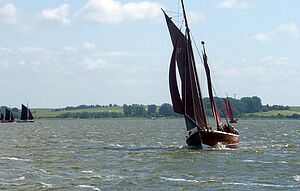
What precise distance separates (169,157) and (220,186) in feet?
55.5

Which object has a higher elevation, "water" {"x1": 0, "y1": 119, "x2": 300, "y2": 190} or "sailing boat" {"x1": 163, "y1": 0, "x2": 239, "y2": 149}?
"sailing boat" {"x1": 163, "y1": 0, "x2": 239, "y2": 149}

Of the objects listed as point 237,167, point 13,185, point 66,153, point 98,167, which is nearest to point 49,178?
point 13,185

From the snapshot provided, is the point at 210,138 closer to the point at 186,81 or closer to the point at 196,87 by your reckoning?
Result: the point at 196,87

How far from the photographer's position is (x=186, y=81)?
56.4 m

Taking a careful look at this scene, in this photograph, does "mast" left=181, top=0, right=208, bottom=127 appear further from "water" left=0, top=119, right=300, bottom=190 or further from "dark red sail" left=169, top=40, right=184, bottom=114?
"water" left=0, top=119, right=300, bottom=190

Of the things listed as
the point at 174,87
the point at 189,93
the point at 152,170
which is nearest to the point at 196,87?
the point at 189,93

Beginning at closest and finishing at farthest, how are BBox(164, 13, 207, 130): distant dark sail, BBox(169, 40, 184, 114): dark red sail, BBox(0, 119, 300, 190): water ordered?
BBox(0, 119, 300, 190): water < BBox(169, 40, 184, 114): dark red sail < BBox(164, 13, 207, 130): distant dark sail

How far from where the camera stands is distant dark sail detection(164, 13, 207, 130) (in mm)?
56188

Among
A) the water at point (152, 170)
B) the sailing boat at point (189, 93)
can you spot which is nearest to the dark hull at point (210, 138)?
the sailing boat at point (189, 93)

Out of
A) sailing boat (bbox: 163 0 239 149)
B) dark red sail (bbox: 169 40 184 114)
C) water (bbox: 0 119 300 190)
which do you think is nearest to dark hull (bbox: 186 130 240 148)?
sailing boat (bbox: 163 0 239 149)

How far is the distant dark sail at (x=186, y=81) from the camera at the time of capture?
56.2 m

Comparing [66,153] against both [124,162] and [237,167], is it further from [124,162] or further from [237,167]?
[237,167]

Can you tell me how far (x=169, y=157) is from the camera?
48375 mm

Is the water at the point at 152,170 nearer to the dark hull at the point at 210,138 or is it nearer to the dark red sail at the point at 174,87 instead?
the dark hull at the point at 210,138
